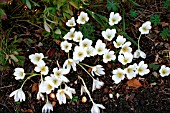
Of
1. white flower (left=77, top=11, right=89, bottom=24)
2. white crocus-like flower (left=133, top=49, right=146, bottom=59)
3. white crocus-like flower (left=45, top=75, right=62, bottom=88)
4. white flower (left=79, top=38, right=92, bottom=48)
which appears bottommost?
white crocus-like flower (left=45, top=75, right=62, bottom=88)

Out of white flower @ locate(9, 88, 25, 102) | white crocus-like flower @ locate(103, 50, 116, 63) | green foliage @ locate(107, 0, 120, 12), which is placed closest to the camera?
white flower @ locate(9, 88, 25, 102)

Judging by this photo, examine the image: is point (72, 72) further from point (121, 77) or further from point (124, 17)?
point (124, 17)

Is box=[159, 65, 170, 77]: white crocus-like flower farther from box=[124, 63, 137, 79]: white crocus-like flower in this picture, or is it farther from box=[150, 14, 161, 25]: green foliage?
box=[150, 14, 161, 25]: green foliage

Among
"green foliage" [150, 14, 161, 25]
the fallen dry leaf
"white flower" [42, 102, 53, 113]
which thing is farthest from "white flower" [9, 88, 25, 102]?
"green foliage" [150, 14, 161, 25]

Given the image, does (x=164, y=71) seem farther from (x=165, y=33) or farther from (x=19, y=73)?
(x=19, y=73)

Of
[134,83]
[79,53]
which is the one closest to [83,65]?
[79,53]

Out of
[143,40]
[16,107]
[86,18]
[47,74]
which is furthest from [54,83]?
[143,40]
